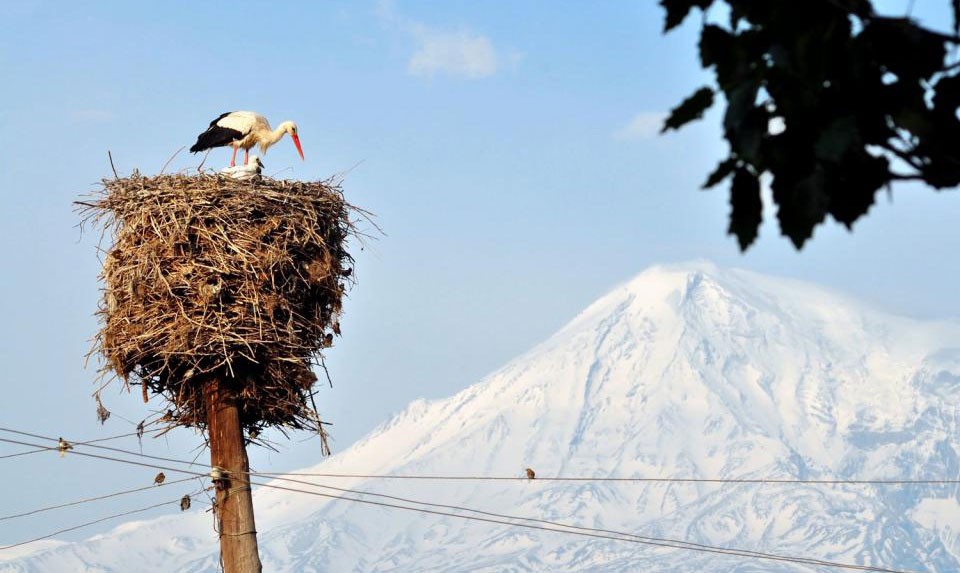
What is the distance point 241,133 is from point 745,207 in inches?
530

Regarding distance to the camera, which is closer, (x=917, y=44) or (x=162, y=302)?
(x=917, y=44)

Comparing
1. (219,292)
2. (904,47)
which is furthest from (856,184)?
(219,292)

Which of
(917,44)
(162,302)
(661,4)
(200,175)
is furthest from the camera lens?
(200,175)

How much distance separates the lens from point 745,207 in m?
2.90

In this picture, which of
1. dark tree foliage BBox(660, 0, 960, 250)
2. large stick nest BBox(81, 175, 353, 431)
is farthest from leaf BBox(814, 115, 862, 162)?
large stick nest BBox(81, 175, 353, 431)

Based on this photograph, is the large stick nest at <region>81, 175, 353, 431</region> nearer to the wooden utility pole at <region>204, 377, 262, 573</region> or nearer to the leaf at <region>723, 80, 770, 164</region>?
the wooden utility pole at <region>204, 377, 262, 573</region>

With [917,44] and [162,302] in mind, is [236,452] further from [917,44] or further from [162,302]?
[917,44]

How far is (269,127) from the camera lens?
53.8 feet

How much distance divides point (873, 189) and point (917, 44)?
29cm

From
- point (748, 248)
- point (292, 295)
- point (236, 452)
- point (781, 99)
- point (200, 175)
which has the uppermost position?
point (200, 175)

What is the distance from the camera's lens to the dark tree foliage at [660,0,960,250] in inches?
104

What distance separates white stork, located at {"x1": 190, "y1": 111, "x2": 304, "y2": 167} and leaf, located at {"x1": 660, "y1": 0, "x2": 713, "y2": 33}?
12999mm

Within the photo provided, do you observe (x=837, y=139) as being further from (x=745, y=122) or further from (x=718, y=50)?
(x=718, y=50)

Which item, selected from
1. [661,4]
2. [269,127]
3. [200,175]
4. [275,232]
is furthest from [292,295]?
[661,4]
